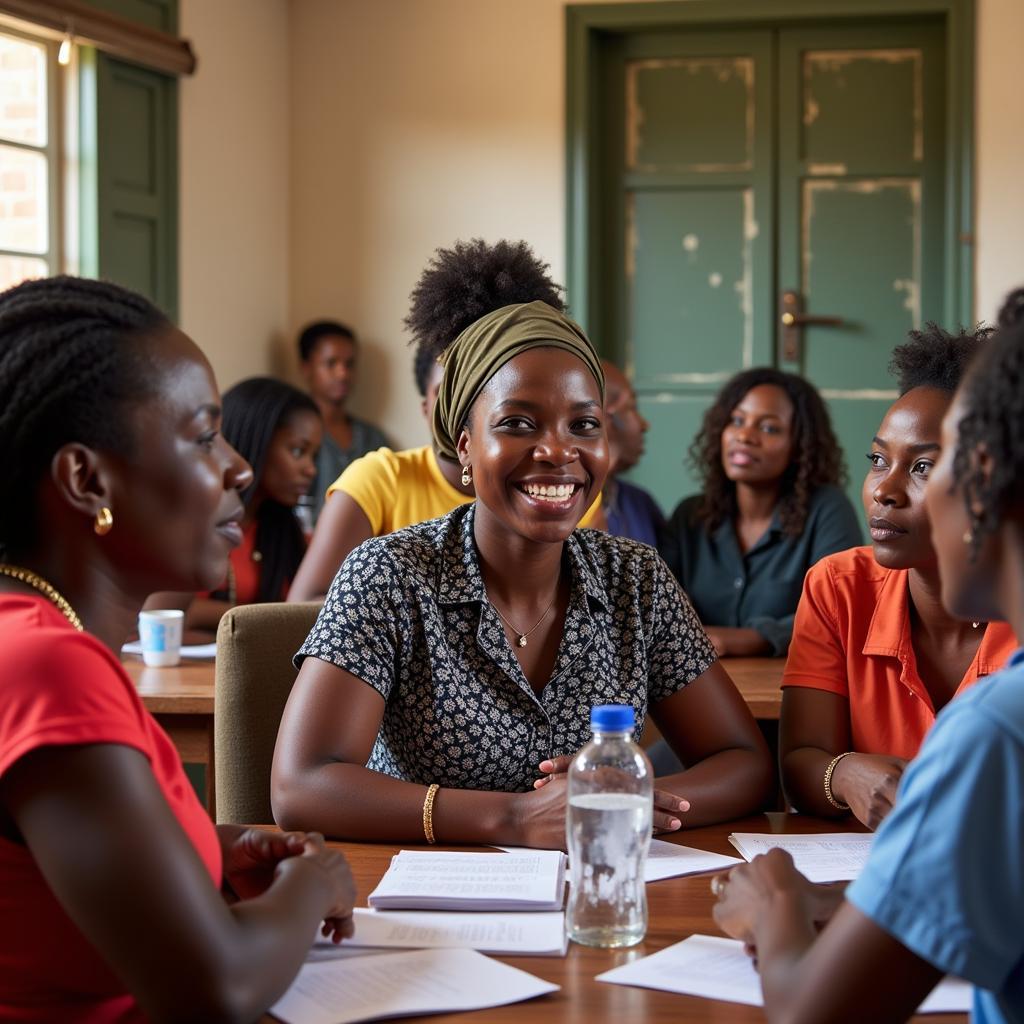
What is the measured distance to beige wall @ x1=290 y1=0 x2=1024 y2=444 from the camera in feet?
20.8

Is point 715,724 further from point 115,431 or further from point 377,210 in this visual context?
point 377,210

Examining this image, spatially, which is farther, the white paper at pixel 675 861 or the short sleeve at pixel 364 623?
the short sleeve at pixel 364 623

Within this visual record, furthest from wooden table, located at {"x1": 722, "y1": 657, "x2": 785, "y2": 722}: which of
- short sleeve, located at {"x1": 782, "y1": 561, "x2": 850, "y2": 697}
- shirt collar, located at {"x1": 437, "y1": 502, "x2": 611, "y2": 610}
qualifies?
shirt collar, located at {"x1": 437, "y1": 502, "x2": 611, "y2": 610}

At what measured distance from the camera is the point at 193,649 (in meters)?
3.24

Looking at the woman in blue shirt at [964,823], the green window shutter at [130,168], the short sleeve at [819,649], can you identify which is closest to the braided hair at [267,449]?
the green window shutter at [130,168]

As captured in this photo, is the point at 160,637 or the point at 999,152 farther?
the point at 999,152

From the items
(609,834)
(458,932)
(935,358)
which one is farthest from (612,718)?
(935,358)

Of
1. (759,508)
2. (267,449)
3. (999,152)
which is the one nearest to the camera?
(759,508)

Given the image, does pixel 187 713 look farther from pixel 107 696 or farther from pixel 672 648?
pixel 107 696

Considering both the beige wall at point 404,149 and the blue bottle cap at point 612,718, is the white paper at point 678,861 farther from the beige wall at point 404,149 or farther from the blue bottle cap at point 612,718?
the beige wall at point 404,149

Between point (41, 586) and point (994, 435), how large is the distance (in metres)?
0.80

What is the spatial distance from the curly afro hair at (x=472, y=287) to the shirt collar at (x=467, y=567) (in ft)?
2.71

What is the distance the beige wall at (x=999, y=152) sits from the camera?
5.95m

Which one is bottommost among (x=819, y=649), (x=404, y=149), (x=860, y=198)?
(x=819, y=649)
